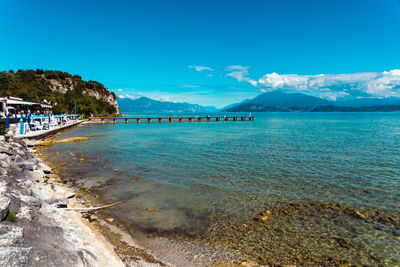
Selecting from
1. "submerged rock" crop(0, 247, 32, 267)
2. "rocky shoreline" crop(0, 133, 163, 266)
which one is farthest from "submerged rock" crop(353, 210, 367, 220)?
"submerged rock" crop(0, 247, 32, 267)

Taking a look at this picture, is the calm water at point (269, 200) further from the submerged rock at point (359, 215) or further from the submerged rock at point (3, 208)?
the submerged rock at point (3, 208)

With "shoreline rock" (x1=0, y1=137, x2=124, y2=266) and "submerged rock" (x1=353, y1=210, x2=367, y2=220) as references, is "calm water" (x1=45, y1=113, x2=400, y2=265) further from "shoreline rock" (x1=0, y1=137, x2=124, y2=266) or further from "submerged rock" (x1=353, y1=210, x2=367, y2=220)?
"shoreline rock" (x1=0, y1=137, x2=124, y2=266)

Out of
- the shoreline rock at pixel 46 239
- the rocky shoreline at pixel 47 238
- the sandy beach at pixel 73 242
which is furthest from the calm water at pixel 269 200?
the shoreline rock at pixel 46 239

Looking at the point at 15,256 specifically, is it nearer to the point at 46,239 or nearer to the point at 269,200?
the point at 46,239

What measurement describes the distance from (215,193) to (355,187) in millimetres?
6294

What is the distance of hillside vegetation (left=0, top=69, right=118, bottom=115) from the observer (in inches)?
2711

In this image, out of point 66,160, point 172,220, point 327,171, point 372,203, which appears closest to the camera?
point 172,220

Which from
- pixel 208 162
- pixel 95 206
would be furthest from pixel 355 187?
pixel 95 206

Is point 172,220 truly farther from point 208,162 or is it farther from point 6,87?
point 6,87

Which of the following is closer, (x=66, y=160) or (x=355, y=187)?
(x=355, y=187)

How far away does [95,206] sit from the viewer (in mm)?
8203

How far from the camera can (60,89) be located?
107312 mm

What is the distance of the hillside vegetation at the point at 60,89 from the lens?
6885 centimetres

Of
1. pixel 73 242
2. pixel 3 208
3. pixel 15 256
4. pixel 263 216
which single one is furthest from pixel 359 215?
pixel 3 208
